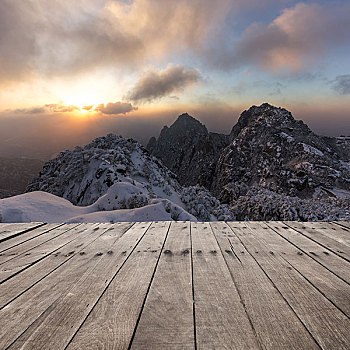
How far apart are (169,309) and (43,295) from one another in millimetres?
825

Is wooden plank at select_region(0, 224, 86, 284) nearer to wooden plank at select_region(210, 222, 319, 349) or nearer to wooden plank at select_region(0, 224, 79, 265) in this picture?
wooden plank at select_region(0, 224, 79, 265)

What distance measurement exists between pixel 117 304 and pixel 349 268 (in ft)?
5.93

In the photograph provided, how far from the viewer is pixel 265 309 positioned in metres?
1.32

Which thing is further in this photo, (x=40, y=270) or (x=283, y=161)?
(x=283, y=161)

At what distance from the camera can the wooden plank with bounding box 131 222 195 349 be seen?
108cm

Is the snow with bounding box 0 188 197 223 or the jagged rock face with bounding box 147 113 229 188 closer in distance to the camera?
the snow with bounding box 0 188 197 223

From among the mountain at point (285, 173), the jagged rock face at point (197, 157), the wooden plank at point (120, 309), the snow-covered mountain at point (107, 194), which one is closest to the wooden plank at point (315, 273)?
the wooden plank at point (120, 309)

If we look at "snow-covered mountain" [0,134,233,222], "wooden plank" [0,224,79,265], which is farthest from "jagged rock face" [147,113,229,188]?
"wooden plank" [0,224,79,265]

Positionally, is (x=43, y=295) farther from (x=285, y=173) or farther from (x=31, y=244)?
(x=285, y=173)

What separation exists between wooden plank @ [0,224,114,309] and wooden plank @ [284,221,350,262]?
7.87 ft

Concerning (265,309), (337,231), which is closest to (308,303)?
(265,309)

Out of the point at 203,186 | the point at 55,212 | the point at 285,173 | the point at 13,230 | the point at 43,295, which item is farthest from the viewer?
the point at 285,173

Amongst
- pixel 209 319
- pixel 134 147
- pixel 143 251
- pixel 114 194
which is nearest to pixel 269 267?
pixel 209 319

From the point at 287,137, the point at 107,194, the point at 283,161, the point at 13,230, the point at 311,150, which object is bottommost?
the point at 283,161
